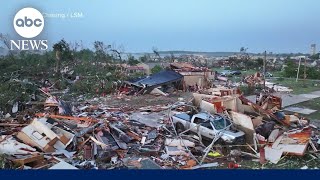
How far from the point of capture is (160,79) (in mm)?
20172

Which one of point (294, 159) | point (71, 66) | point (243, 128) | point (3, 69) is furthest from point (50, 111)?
point (71, 66)

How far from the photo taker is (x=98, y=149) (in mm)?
9211

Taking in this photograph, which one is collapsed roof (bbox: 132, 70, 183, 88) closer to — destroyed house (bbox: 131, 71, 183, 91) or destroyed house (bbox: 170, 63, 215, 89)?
destroyed house (bbox: 131, 71, 183, 91)

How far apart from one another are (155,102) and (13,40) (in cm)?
870

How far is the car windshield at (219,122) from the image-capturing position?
10.3 metres

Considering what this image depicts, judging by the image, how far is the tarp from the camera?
19.4 meters

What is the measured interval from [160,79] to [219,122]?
995 centimetres

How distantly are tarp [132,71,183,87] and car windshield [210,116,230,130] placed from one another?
8907mm

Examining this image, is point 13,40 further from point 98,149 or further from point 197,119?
point 197,119

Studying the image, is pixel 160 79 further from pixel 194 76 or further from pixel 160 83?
pixel 194 76

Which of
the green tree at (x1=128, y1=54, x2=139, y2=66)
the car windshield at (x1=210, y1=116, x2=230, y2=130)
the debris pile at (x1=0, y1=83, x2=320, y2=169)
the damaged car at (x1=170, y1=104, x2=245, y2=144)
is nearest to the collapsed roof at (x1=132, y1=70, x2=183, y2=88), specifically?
the debris pile at (x1=0, y1=83, x2=320, y2=169)

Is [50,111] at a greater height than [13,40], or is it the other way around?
[13,40]

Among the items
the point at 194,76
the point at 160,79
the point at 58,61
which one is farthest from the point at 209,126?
the point at 58,61

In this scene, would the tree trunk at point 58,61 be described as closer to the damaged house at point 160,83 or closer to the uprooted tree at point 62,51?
the uprooted tree at point 62,51
